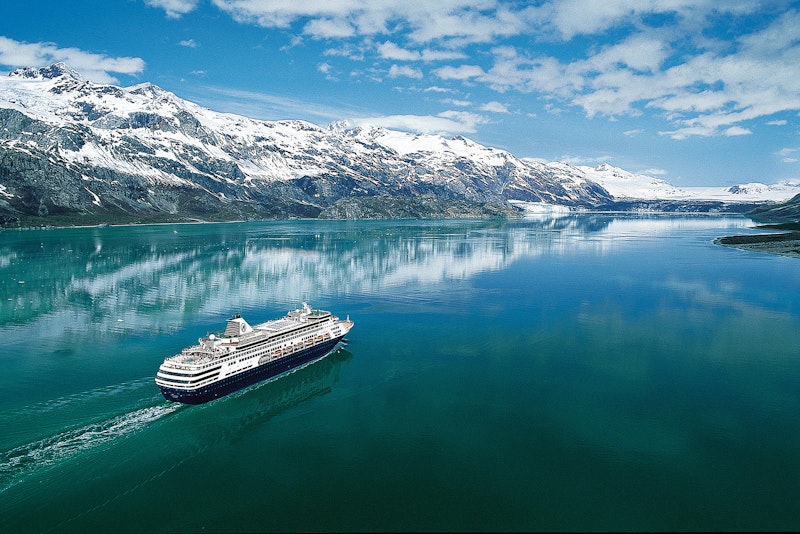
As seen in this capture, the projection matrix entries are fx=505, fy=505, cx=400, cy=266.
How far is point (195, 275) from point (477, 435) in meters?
113

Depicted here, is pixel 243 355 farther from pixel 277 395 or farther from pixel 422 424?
pixel 422 424

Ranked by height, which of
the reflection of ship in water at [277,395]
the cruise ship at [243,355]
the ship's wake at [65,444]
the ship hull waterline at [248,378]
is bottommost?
the reflection of ship in water at [277,395]

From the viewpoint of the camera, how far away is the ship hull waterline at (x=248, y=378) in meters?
53.4

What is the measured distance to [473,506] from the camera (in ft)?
124

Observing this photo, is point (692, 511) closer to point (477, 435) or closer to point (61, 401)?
point (477, 435)

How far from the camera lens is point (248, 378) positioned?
6019 centimetres

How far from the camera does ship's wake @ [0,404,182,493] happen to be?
135ft

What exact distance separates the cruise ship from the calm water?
1.95 metres

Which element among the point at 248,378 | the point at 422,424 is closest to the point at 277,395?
the point at 248,378

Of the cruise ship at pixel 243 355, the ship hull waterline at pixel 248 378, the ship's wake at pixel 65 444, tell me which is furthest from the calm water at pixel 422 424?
the cruise ship at pixel 243 355

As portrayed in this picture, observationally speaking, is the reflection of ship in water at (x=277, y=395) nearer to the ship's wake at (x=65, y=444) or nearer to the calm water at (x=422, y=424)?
the calm water at (x=422, y=424)

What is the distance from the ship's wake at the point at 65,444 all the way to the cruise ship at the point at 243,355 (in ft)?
12.4

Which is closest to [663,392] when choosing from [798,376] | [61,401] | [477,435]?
[798,376]

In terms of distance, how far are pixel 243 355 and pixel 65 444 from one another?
19456 mm
